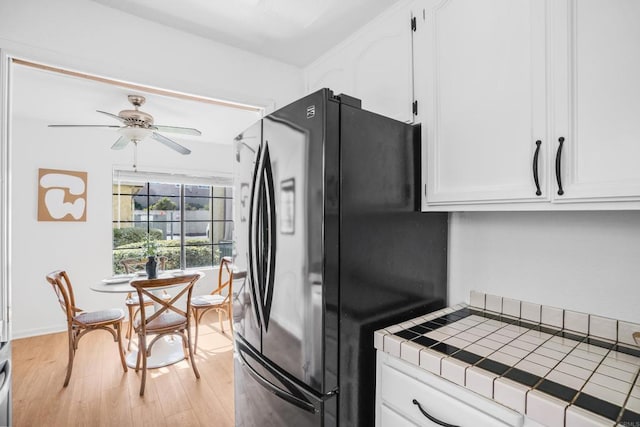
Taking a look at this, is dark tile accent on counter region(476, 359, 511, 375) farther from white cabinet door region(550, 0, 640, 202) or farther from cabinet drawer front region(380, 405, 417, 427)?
white cabinet door region(550, 0, 640, 202)

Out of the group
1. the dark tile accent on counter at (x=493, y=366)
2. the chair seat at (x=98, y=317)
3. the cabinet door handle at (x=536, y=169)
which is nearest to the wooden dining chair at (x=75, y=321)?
Answer: the chair seat at (x=98, y=317)

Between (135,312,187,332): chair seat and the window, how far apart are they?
1760 millimetres

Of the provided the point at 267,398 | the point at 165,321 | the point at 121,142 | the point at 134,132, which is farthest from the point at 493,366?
the point at 121,142

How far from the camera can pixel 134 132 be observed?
2.97 m

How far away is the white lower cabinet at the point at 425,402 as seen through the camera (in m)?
0.89

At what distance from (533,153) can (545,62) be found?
0.30 m

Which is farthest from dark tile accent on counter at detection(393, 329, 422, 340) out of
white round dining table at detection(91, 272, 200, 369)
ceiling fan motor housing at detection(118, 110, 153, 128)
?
ceiling fan motor housing at detection(118, 110, 153, 128)

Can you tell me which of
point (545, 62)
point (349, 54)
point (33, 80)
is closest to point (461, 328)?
point (545, 62)

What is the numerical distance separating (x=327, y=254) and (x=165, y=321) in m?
2.36

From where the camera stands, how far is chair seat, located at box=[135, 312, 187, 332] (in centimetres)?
269

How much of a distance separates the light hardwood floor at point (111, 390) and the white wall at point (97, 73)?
0.81m

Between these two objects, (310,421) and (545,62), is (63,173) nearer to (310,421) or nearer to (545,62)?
(310,421)

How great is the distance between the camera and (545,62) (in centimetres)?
104

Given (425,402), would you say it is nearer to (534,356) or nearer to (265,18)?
(534,356)
